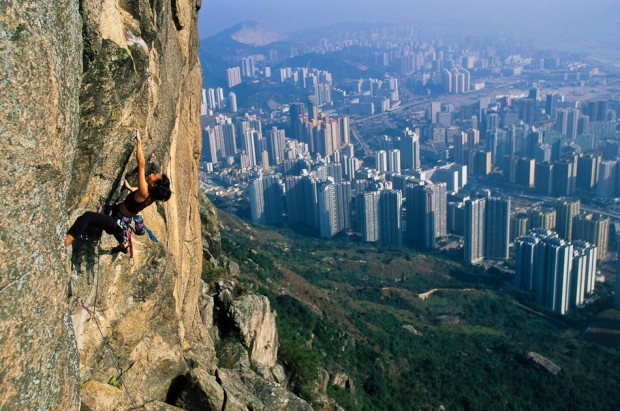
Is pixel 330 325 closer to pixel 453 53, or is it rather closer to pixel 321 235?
pixel 321 235

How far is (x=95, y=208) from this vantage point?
2.60 m

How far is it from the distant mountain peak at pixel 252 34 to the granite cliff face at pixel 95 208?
108814mm

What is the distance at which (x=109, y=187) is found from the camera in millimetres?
2672

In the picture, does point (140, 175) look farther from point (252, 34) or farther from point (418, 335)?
point (252, 34)

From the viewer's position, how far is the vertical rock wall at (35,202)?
1721 mm

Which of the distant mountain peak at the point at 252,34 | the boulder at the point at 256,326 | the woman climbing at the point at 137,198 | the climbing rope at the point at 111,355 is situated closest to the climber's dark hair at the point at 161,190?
the woman climbing at the point at 137,198

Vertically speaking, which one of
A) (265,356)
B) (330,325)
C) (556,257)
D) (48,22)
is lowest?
(556,257)

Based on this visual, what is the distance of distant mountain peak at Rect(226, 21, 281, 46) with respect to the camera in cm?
10999

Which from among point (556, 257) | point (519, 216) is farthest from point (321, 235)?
point (556, 257)

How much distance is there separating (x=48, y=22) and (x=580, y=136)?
155 ft

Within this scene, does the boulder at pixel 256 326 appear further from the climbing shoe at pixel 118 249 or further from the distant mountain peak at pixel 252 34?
the distant mountain peak at pixel 252 34

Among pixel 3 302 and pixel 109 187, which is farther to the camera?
pixel 109 187

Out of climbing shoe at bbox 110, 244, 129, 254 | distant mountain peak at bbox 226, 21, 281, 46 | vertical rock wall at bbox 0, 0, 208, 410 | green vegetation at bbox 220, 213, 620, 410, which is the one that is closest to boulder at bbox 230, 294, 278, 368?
green vegetation at bbox 220, 213, 620, 410

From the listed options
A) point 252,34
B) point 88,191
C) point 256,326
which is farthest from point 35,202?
point 252,34
